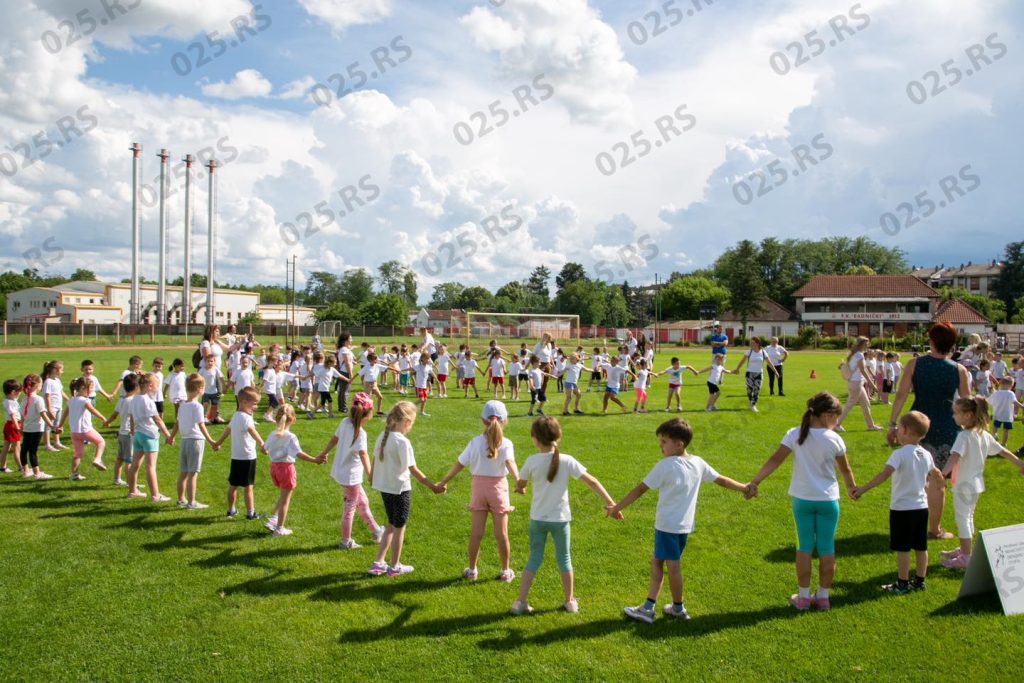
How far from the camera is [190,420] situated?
8.33m

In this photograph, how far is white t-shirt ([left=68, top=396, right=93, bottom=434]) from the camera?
10.0m

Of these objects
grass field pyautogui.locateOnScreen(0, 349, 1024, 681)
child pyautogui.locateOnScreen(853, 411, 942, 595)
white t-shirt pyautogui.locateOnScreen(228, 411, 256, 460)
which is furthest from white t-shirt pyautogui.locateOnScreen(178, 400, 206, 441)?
child pyautogui.locateOnScreen(853, 411, 942, 595)

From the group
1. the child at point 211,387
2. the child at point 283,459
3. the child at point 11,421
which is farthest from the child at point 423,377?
the child at point 283,459

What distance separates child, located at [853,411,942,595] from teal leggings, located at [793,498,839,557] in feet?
1.56

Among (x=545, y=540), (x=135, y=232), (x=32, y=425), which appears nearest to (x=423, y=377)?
(x=32, y=425)

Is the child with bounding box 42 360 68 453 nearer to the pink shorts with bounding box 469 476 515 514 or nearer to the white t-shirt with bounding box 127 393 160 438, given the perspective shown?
the white t-shirt with bounding box 127 393 160 438

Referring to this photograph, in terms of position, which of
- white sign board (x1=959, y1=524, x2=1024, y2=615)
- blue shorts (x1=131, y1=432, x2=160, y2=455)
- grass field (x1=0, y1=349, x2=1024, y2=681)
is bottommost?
grass field (x1=0, y1=349, x2=1024, y2=681)

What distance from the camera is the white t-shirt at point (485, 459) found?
6098 mm

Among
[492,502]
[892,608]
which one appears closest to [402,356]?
[492,502]

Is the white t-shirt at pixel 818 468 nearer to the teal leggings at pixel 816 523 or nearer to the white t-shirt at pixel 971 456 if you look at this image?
the teal leggings at pixel 816 523

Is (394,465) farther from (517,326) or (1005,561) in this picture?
(517,326)

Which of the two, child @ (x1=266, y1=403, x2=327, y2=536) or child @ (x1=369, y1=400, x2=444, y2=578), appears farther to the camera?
child @ (x1=266, y1=403, x2=327, y2=536)

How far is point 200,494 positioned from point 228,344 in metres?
10.4

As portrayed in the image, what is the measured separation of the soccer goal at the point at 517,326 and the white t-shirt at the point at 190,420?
112ft
